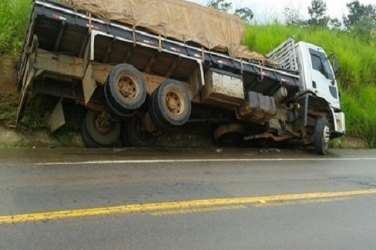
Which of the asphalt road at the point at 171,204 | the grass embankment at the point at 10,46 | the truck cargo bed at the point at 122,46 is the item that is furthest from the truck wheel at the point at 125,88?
the grass embankment at the point at 10,46

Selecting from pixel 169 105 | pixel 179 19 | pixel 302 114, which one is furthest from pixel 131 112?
pixel 302 114

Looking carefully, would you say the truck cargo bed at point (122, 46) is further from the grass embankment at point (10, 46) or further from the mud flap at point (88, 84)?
the grass embankment at point (10, 46)

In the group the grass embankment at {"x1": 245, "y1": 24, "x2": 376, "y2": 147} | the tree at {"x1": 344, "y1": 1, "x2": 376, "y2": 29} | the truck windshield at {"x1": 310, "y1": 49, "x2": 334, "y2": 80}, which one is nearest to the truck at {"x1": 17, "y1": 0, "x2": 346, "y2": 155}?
the truck windshield at {"x1": 310, "y1": 49, "x2": 334, "y2": 80}

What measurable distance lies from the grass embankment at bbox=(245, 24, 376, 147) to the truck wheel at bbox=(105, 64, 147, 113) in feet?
27.1

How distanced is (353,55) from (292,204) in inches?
611

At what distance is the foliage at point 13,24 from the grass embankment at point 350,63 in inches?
300

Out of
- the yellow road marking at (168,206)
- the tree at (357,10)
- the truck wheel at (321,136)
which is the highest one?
the tree at (357,10)

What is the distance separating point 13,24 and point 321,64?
7833 millimetres

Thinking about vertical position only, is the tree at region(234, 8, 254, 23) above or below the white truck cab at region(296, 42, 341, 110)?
above

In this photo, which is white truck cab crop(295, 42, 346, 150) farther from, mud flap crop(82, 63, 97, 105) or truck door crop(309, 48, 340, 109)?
mud flap crop(82, 63, 97, 105)

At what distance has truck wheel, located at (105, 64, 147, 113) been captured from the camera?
9.55 metres

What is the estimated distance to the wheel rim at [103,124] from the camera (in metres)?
10.7

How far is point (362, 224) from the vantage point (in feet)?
20.6

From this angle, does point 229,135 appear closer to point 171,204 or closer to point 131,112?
point 131,112
